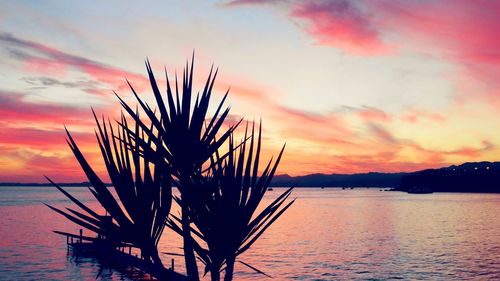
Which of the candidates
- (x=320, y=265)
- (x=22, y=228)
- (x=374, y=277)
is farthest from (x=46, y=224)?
(x=374, y=277)

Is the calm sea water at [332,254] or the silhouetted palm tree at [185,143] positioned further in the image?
the calm sea water at [332,254]

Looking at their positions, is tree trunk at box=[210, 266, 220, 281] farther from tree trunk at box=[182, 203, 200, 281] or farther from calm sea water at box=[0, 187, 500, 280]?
calm sea water at box=[0, 187, 500, 280]

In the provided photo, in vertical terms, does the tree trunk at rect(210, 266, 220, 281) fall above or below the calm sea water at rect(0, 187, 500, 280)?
above

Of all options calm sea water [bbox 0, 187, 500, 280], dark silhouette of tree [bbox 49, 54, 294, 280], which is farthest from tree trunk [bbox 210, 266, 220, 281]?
calm sea water [bbox 0, 187, 500, 280]

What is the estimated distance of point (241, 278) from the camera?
42.8m

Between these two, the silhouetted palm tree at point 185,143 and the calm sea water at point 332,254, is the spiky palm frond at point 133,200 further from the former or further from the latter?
the calm sea water at point 332,254

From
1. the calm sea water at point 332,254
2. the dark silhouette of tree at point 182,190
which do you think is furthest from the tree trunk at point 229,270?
the calm sea water at point 332,254

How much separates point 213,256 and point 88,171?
1.74m

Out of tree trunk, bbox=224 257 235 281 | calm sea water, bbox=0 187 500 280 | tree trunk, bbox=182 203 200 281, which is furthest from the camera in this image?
calm sea water, bbox=0 187 500 280

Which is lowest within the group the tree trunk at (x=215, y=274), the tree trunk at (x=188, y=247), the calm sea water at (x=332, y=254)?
the calm sea water at (x=332, y=254)

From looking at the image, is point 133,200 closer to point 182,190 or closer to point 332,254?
point 182,190

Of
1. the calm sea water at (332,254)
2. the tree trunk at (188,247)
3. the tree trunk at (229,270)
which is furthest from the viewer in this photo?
the calm sea water at (332,254)

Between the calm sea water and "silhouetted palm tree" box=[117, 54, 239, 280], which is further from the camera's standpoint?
the calm sea water

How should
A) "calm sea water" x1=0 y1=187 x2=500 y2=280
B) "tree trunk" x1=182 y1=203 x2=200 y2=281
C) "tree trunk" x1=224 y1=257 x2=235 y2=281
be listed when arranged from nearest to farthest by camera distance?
"tree trunk" x1=182 y1=203 x2=200 y2=281 < "tree trunk" x1=224 y1=257 x2=235 y2=281 < "calm sea water" x1=0 y1=187 x2=500 y2=280
